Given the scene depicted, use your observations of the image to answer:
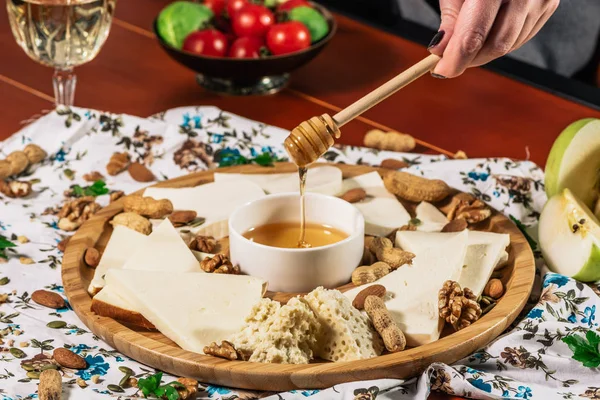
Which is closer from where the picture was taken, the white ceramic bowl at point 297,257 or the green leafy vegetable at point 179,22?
the white ceramic bowl at point 297,257

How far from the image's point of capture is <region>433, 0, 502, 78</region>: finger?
1.55 m

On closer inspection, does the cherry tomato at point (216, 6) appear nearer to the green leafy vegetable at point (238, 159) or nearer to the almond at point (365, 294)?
the green leafy vegetable at point (238, 159)

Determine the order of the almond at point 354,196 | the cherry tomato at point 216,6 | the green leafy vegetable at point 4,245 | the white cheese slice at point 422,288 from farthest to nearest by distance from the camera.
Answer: the cherry tomato at point 216,6
the almond at point 354,196
the green leafy vegetable at point 4,245
the white cheese slice at point 422,288

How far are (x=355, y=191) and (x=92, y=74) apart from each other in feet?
3.50

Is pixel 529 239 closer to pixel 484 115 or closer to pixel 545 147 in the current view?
pixel 545 147

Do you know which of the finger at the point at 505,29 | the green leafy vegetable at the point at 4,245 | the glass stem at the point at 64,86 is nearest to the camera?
the finger at the point at 505,29

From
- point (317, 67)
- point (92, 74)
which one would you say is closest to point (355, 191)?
point (317, 67)

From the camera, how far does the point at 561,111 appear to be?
2422mm

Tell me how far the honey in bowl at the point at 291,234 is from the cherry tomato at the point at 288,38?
0.72 meters

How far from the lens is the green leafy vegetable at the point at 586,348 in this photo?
1.49 meters

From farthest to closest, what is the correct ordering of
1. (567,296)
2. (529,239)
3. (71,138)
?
1. (71,138)
2. (529,239)
3. (567,296)

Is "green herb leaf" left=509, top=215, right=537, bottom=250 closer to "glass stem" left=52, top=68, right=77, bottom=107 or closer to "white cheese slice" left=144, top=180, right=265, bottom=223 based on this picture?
"white cheese slice" left=144, top=180, right=265, bottom=223

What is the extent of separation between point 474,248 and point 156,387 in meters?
0.64

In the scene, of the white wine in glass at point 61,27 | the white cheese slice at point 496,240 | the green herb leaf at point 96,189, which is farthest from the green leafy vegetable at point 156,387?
the white wine in glass at point 61,27
